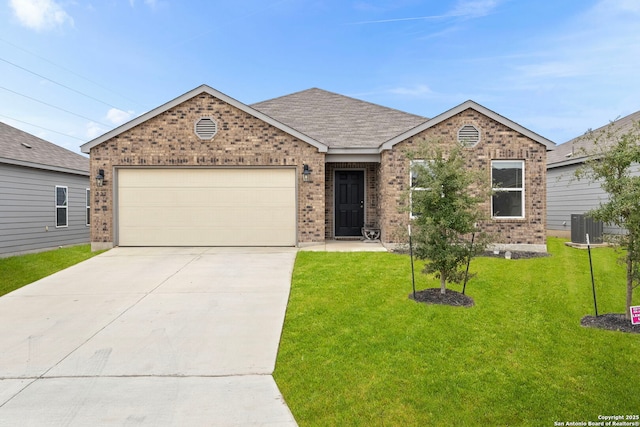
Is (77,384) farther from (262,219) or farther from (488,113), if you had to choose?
(488,113)

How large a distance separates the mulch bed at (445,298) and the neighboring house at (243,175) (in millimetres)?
4801

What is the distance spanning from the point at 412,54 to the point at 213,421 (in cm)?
2090

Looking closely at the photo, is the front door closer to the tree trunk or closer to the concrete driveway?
the concrete driveway

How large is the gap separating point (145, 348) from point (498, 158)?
10540 millimetres

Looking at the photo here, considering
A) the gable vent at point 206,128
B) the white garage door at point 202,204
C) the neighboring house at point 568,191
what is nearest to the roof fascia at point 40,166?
the white garage door at point 202,204

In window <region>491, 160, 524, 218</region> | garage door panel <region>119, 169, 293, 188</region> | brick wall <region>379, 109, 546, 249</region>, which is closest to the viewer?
brick wall <region>379, 109, 546, 249</region>

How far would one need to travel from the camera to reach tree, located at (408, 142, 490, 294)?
6.00m

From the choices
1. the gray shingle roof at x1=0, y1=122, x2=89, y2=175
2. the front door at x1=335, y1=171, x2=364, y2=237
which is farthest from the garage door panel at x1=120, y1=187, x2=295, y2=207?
the gray shingle roof at x1=0, y1=122, x2=89, y2=175

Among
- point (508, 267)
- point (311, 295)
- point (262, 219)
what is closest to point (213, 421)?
point (311, 295)

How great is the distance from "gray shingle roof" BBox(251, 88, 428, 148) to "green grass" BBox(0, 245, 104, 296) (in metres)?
8.22

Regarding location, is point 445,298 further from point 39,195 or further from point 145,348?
point 39,195

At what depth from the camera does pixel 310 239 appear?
38.5ft

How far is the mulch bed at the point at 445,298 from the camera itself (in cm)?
619

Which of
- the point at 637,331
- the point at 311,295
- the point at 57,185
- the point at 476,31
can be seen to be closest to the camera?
the point at 637,331
